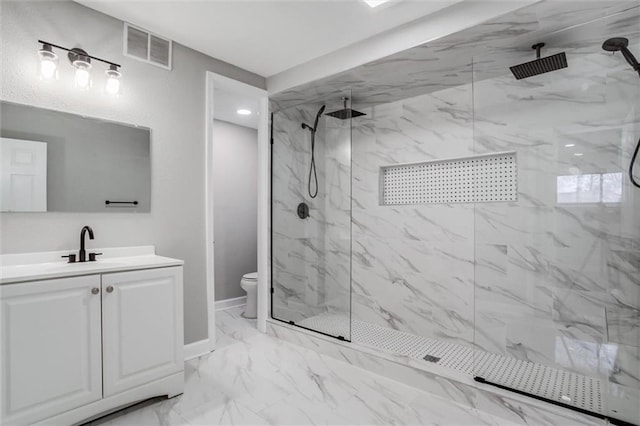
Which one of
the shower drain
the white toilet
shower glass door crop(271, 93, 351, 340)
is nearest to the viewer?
the shower drain

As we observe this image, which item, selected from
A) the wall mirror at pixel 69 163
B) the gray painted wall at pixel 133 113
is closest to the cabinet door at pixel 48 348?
the gray painted wall at pixel 133 113

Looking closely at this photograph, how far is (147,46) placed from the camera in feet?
8.27

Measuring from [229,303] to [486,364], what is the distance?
317cm

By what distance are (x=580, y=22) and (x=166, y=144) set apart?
290 centimetres

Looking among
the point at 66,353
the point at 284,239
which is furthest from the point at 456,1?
the point at 66,353

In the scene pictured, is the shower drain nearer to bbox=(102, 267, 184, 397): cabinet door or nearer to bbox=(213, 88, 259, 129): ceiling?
bbox=(102, 267, 184, 397): cabinet door

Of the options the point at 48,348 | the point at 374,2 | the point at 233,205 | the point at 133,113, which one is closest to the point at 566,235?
the point at 374,2

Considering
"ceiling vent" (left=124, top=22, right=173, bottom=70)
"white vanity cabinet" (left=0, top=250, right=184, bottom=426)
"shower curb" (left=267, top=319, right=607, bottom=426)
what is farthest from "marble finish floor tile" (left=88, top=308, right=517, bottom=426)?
"ceiling vent" (left=124, top=22, right=173, bottom=70)

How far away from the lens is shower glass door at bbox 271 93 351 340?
10.0 feet

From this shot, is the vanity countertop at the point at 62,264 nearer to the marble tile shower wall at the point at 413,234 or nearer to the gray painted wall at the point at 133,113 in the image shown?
the gray painted wall at the point at 133,113

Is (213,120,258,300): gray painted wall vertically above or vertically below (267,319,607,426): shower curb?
above

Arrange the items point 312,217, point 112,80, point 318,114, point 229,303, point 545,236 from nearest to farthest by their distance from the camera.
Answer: point 545,236
point 112,80
point 318,114
point 312,217
point 229,303

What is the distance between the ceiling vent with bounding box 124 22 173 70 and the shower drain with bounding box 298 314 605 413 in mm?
2535

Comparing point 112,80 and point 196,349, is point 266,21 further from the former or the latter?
point 196,349
